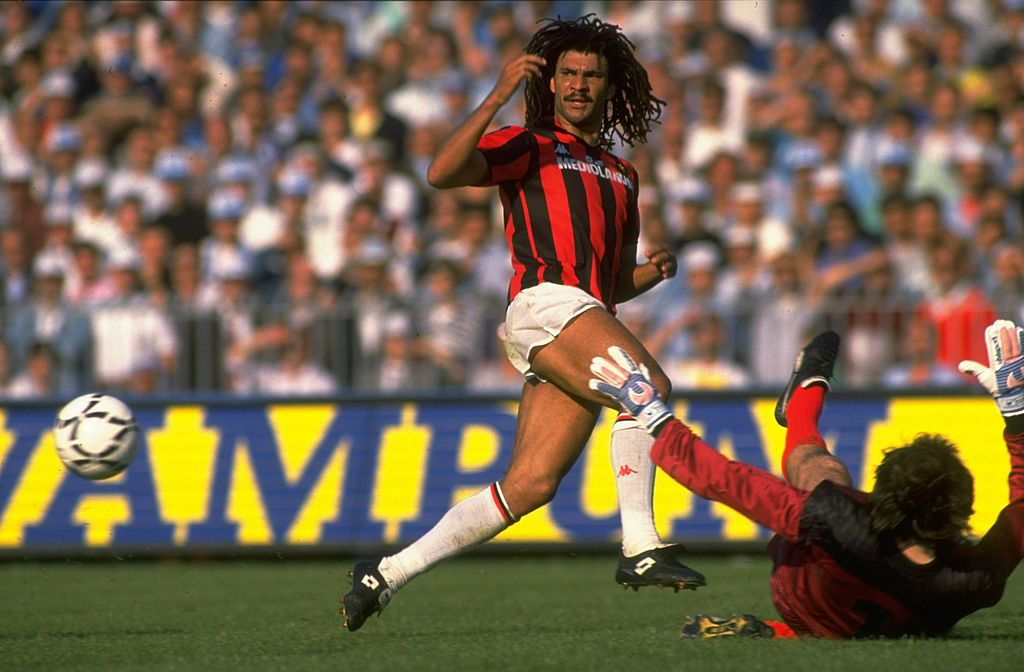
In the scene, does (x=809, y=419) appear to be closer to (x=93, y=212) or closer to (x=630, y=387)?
(x=630, y=387)

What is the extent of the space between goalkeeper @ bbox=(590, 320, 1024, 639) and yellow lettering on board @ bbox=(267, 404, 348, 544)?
5.38 meters

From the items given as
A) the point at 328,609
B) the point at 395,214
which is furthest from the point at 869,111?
the point at 328,609

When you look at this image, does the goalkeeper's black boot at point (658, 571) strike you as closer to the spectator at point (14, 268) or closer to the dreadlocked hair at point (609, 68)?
the dreadlocked hair at point (609, 68)

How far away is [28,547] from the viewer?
1119cm

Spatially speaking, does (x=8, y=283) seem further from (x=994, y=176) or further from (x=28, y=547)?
(x=994, y=176)

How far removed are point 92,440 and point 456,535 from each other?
2403mm

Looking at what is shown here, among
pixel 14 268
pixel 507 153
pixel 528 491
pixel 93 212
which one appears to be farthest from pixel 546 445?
pixel 93 212

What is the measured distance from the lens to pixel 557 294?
6406 mm

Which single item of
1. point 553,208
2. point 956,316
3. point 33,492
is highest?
point 553,208

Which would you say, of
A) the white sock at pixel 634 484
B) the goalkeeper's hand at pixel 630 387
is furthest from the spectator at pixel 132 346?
the goalkeeper's hand at pixel 630 387

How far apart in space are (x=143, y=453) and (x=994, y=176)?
23.3ft

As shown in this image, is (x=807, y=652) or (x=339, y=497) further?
(x=339, y=497)

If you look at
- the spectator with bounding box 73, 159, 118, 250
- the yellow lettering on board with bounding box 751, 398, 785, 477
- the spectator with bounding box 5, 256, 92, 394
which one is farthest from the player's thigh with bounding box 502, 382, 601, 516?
the spectator with bounding box 73, 159, 118, 250

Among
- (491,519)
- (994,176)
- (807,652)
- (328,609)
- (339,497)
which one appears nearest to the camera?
(807,652)
